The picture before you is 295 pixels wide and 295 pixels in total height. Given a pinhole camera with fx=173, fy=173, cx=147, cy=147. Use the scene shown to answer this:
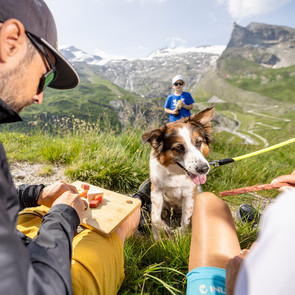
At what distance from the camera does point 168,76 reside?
194 m

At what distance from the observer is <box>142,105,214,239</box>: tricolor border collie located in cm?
231

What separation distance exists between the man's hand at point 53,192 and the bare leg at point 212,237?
43.5 inches

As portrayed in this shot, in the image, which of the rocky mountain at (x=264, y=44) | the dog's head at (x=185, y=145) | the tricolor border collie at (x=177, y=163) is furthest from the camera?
the rocky mountain at (x=264, y=44)

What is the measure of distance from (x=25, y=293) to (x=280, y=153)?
23.4 feet

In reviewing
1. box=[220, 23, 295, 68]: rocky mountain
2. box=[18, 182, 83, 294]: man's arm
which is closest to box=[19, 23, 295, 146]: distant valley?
box=[220, 23, 295, 68]: rocky mountain

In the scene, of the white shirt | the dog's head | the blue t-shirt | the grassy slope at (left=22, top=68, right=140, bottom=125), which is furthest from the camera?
the grassy slope at (left=22, top=68, right=140, bottom=125)

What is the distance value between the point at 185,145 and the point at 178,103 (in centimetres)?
326

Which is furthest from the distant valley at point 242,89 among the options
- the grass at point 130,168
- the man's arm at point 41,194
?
the man's arm at point 41,194

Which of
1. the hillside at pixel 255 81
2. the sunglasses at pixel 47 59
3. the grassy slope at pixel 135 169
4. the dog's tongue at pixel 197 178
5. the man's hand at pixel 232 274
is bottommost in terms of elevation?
the grassy slope at pixel 135 169

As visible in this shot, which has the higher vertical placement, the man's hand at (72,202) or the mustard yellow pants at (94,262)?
the man's hand at (72,202)

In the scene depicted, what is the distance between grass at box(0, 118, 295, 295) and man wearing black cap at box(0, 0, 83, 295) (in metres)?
0.95

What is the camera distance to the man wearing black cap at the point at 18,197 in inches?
21.0

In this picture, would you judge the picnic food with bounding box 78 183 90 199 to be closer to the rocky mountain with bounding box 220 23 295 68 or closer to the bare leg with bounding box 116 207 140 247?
the bare leg with bounding box 116 207 140 247

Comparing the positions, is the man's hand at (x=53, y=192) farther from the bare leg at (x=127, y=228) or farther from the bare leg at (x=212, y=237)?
the bare leg at (x=212, y=237)
